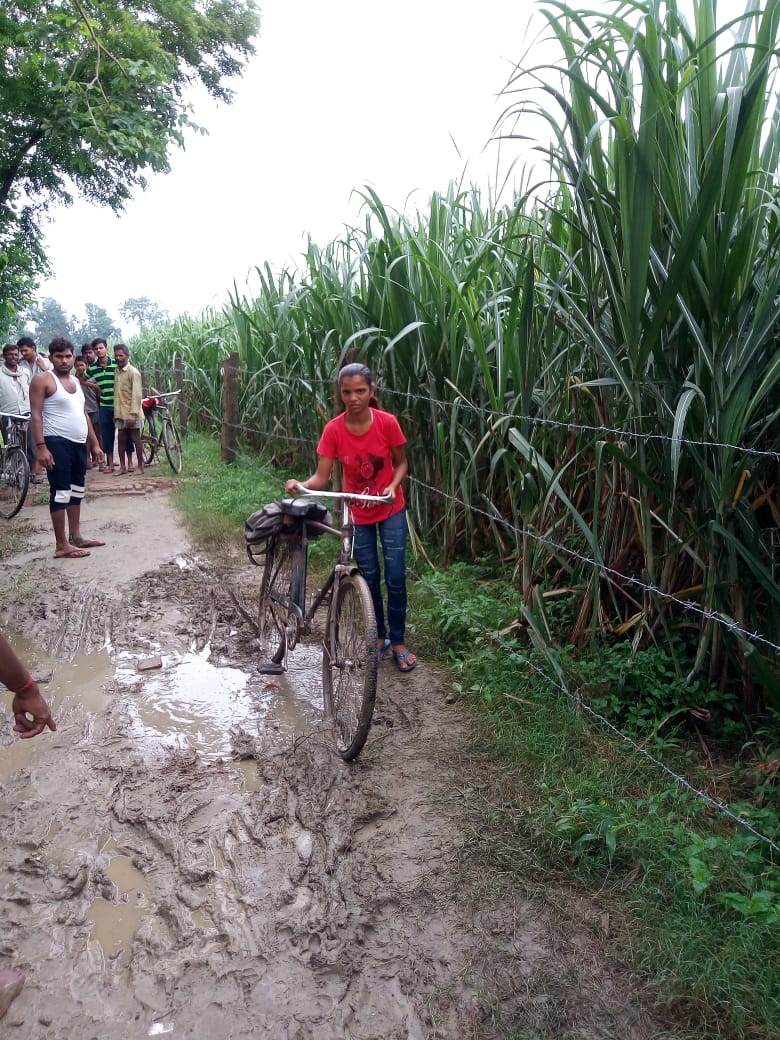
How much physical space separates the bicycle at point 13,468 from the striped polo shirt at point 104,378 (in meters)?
1.65

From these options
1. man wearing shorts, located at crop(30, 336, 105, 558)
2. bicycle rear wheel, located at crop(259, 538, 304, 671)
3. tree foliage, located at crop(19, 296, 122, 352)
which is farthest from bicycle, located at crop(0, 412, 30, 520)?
tree foliage, located at crop(19, 296, 122, 352)

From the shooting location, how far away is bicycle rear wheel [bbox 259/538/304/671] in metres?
3.52

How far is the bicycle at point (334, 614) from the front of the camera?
9.48 feet

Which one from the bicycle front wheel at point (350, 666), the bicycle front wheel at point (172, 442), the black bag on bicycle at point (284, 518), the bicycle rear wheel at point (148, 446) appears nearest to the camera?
the bicycle front wheel at point (350, 666)

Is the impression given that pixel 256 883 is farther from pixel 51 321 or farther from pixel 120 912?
pixel 51 321

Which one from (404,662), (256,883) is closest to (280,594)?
(404,662)

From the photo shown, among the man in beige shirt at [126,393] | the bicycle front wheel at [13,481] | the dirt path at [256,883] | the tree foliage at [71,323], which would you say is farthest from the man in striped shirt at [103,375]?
the tree foliage at [71,323]

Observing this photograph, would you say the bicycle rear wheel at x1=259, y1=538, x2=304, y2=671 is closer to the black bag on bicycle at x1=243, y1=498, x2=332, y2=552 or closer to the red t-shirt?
the black bag on bicycle at x1=243, y1=498, x2=332, y2=552

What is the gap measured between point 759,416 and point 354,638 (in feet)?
5.54

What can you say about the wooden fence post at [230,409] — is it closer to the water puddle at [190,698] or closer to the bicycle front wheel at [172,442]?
the bicycle front wheel at [172,442]

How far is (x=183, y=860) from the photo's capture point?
7.85 feet

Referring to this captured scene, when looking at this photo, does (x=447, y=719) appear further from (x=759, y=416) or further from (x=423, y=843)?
(x=759, y=416)

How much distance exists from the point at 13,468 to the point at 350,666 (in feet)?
19.5

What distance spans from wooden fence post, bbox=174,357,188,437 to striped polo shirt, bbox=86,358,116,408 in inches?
72.9
